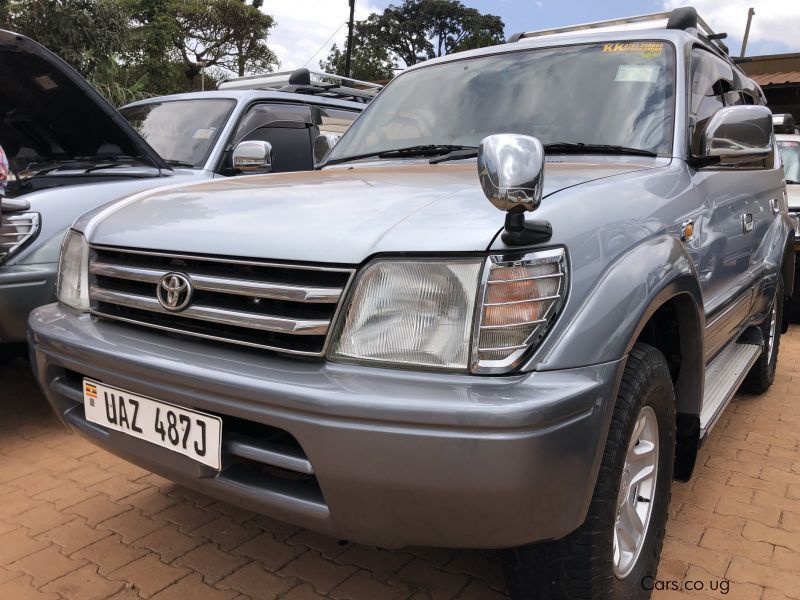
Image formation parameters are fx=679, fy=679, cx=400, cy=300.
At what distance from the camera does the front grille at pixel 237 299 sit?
1.64m

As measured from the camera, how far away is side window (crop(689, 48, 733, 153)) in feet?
8.59

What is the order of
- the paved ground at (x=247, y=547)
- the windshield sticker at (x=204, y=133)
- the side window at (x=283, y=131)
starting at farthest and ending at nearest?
the side window at (x=283, y=131), the windshield sticker at (x=204, y=133), the paved ground at (x=247, y=547)

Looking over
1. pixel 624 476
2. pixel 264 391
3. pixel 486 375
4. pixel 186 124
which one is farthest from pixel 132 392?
pixel 186 124

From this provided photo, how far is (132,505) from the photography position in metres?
2.77

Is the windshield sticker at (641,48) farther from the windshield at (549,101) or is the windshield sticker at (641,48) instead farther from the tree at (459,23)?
the tree at (459,23)

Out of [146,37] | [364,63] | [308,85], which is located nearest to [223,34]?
[146,37]

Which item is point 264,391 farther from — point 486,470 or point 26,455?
point 26,455

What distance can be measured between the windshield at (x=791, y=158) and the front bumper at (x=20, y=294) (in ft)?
24.9

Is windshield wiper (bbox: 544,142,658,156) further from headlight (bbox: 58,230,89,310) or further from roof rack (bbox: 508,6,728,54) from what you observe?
headlight (bbox: 58,230,89,310)

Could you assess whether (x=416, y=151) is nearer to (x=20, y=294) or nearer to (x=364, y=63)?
(x=20, y=294)

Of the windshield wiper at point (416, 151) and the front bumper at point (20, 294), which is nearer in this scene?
the windshield wiper at point (416, 151)

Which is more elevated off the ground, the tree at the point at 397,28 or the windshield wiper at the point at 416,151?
the tree at the point at 397,28

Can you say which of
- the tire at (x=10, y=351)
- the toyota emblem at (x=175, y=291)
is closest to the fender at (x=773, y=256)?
the toyota emblem at (x=175, y=291)

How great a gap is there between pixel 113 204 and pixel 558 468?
1.76 meters
